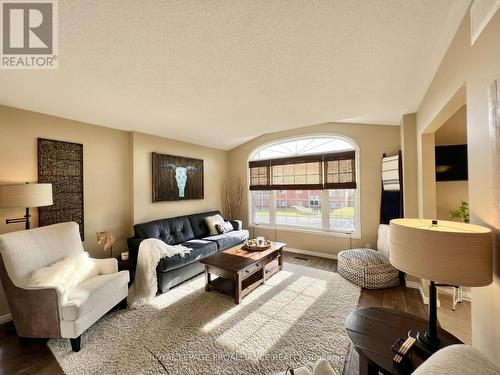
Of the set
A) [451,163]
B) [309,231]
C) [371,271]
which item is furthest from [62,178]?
[451,163]

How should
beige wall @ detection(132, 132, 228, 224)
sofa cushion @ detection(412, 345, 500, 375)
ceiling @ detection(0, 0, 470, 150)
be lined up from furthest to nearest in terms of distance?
beige wall @ detection(132, 132, 228, 224), ceiling @ detection(0, 0, 470, 150), sofa cushion @ detection(412, 345, 500, 375)

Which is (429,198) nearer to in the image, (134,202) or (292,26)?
(292,26)

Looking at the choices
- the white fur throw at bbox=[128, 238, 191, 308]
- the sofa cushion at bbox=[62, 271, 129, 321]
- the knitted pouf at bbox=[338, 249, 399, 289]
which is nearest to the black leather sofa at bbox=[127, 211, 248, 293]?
the white fur throw at bbox=[128, 238, 191, 308]

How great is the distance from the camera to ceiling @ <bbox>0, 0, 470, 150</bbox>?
4.23 feet

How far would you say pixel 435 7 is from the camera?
125 cm

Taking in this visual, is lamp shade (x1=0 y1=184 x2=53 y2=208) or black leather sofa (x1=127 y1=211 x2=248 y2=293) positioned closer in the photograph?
lamp shade (x1=0 y1=184 x2=53 y2=208)

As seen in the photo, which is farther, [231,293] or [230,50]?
[231,293]

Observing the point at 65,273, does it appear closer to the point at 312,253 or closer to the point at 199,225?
the point at 199,225

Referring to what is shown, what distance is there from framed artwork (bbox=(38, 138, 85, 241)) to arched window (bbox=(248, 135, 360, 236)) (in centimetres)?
339

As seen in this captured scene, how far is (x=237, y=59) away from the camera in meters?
1.76

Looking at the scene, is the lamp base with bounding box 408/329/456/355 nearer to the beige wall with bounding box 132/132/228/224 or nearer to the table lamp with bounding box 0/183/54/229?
the table lamp with bounding box 0/183/54/229

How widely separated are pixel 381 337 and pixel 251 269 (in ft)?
5.99

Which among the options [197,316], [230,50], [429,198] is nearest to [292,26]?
[230,50]

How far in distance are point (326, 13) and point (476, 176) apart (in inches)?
51.3
